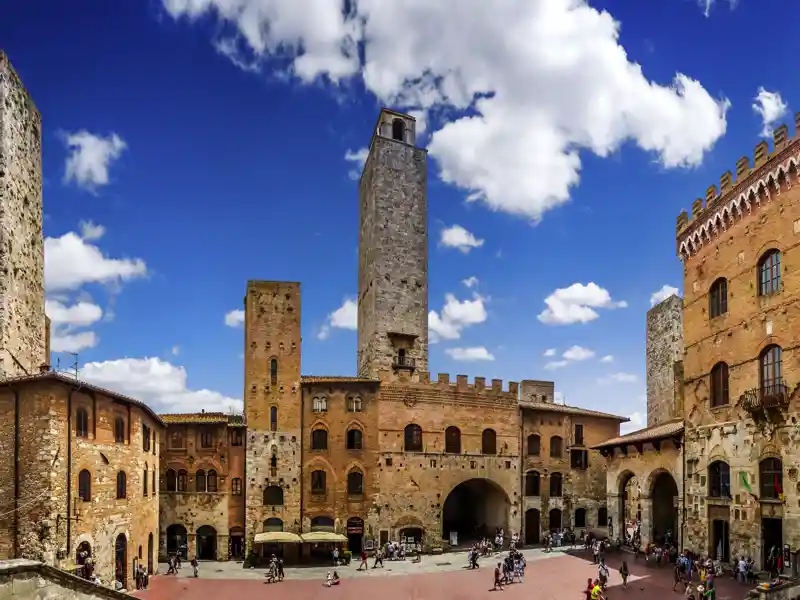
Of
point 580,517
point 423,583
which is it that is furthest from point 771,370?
point 580,517

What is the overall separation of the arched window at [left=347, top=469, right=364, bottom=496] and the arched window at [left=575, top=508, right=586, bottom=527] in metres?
16.1

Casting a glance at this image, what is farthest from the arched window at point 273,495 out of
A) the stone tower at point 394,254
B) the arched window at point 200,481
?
the stone tower at point 394,254

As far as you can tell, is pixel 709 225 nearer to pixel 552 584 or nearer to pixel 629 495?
pixel 552 584

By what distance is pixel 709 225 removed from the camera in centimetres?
3152

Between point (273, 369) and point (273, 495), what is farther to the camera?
point (273, 369)

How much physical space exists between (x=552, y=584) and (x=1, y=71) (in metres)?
32.9

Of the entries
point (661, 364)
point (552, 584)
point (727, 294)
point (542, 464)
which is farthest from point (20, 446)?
point (661, 364)

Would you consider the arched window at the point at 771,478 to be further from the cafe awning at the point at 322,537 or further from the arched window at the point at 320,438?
the arched window at the point at 320,438

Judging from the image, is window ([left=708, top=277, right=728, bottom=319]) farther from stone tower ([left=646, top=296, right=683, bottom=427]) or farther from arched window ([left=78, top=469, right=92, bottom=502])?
arched window ([left=78, top=469, right=92, bottom=502])

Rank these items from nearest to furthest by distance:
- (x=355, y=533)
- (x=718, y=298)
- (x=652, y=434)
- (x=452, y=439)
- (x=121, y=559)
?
1. (x=121, y=559)
2. (x=718, y=298)
3. (x=652, y=434)
4. (x=355, y=533)
5. (x=452, y=439)

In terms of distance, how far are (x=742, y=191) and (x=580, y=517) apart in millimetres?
26649

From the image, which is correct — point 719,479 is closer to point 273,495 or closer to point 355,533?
point 355,533

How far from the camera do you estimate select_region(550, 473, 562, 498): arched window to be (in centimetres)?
4606

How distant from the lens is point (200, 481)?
130 ft
